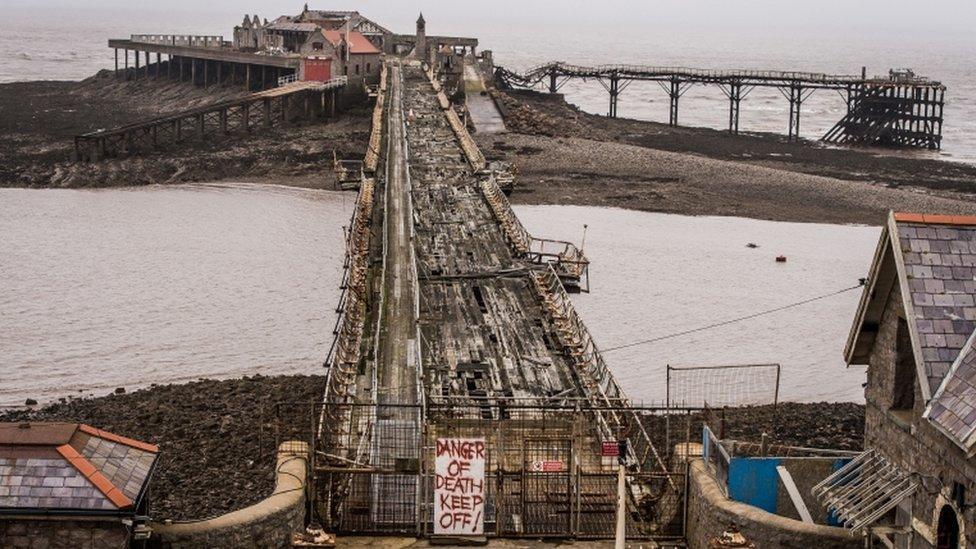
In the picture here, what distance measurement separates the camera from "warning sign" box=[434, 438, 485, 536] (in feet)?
59.3

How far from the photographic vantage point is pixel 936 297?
1614cm

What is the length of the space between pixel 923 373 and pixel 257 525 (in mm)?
7656

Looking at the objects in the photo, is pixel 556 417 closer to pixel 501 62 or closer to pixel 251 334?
pixel 251 334

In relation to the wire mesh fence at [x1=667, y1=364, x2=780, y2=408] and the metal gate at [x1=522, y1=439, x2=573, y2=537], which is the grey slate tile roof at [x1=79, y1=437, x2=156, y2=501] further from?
the wire mesh fence at [x1=667, y1=364, x2=780, y2=408]

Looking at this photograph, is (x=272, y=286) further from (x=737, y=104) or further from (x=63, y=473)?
(x=737, y=104)

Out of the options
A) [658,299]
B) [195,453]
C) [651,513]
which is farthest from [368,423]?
[658,299]

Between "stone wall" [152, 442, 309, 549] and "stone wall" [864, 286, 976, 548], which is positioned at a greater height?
"stone wall" [864, 286, 976, 548]

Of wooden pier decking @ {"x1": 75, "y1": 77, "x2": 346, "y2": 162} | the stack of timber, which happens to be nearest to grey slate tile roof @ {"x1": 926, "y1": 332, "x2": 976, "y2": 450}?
the stack of timber

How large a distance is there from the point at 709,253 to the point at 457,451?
1344 inches

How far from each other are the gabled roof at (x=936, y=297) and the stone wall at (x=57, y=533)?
869 centimetres

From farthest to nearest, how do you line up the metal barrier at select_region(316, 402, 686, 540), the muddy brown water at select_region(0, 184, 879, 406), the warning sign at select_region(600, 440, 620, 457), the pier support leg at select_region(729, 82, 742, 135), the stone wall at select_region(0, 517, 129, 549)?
the pier support leg at select_region(729, 82, 742, 135), the muddy brown water at select_region(0, 184, 879, 406), the warning sign at select_region(600, 440, 620, 457), the metal barrier at select_region(316, 402, 686, 540), the stone wall at select_region(0, 517, 129, 549)

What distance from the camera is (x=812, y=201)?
206 ft

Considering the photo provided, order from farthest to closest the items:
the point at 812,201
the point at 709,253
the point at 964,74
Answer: the point at 964,74 < the point at 812,201 < the point at 709,253

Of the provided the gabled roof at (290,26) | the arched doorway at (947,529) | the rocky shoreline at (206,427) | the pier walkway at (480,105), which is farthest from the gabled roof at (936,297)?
the gabled roof at (290,26)
